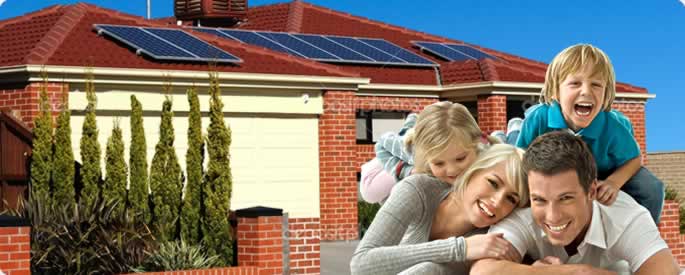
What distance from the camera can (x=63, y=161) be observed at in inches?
671

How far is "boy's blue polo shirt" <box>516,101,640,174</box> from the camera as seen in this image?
4.43 m

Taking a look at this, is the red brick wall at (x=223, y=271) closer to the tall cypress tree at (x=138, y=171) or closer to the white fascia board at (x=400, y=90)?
the tall cypress tree at (x=138, y=171)

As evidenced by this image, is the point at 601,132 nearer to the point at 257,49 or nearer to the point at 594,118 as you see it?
the point at 594,118

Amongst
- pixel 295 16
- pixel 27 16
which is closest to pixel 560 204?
pixel 27 16

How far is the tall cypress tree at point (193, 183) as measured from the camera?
1655 cm

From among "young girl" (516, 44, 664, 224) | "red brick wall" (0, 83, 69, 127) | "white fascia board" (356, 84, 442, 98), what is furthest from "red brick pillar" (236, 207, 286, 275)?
"young girl" (516, 44, 664, 224)

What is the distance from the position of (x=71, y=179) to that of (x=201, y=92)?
13.5 feet

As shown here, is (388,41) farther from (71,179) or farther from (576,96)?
(576,96)

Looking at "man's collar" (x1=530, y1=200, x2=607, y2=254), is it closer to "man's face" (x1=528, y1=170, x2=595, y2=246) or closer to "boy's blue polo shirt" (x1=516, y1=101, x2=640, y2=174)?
"man's face" (x1=528, y1=170, x2=595, y2=246)

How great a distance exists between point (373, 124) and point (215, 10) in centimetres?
665

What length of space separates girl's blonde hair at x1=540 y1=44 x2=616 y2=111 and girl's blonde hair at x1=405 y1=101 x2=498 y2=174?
1.18 ft

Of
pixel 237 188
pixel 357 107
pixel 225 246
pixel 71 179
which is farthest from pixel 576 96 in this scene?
pixel 357 107

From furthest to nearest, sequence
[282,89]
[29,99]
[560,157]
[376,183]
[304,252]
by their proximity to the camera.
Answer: [282,89] → [29,99] → [304,252] → [376,183] → [560,157]

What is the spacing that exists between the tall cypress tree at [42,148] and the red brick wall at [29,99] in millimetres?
1410
